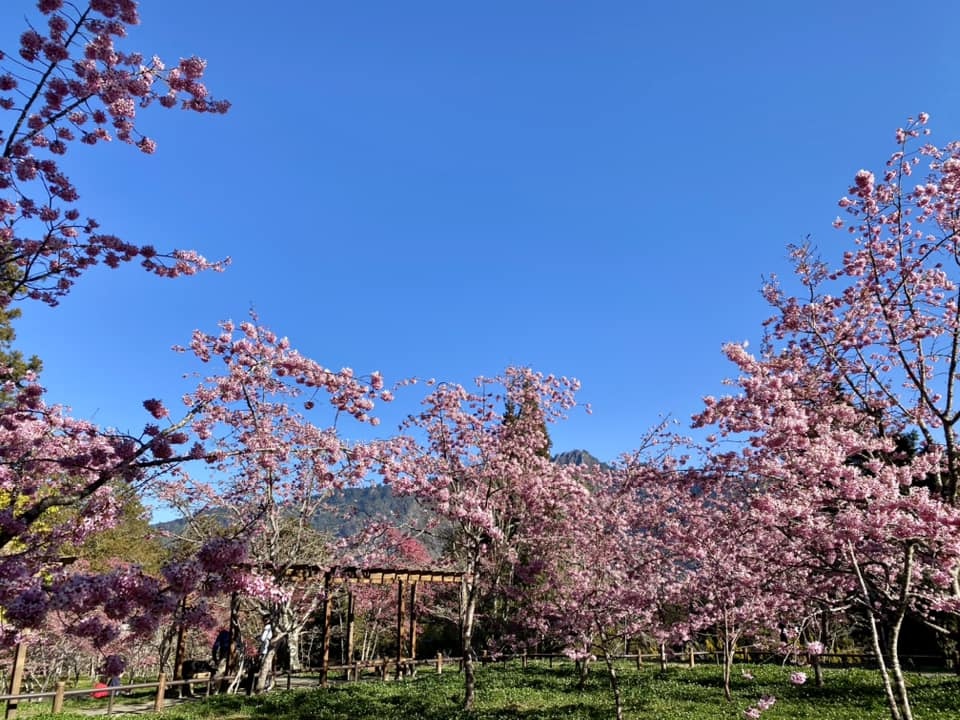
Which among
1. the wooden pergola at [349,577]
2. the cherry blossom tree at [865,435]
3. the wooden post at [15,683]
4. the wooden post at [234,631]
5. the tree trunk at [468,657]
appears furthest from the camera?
the wooden pergola at [349,577]

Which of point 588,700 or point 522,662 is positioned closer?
point 588,700

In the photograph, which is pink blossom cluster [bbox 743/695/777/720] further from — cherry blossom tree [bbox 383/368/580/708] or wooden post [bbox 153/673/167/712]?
wooden post [bbox 153/673/167/712]

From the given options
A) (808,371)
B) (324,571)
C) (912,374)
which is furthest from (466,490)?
(912,374)

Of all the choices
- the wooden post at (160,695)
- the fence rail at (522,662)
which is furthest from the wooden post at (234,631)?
the wooden post at (160,695)

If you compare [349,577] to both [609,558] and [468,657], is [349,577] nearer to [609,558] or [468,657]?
[468,657]

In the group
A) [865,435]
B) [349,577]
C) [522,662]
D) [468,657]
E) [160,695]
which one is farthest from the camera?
[522,662]

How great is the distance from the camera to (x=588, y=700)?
45.7ft

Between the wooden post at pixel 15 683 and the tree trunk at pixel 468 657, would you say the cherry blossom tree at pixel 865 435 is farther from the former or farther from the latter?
the wooden post at pixel 15 683

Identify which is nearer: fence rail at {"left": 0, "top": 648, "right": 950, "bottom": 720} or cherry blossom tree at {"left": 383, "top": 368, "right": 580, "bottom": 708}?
cherry blossom tree at {"left": 383, "top": 368, "right": 580, "bottom": 708}

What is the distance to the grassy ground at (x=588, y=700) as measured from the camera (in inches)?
464

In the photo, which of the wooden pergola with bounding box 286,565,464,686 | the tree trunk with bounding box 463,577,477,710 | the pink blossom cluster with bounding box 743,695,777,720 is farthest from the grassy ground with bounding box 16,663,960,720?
the wooden pergola with bounding box 286,565,464,686

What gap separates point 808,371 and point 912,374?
4.11ft

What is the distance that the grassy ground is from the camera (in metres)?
11.8

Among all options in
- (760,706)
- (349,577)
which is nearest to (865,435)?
(760,706)
